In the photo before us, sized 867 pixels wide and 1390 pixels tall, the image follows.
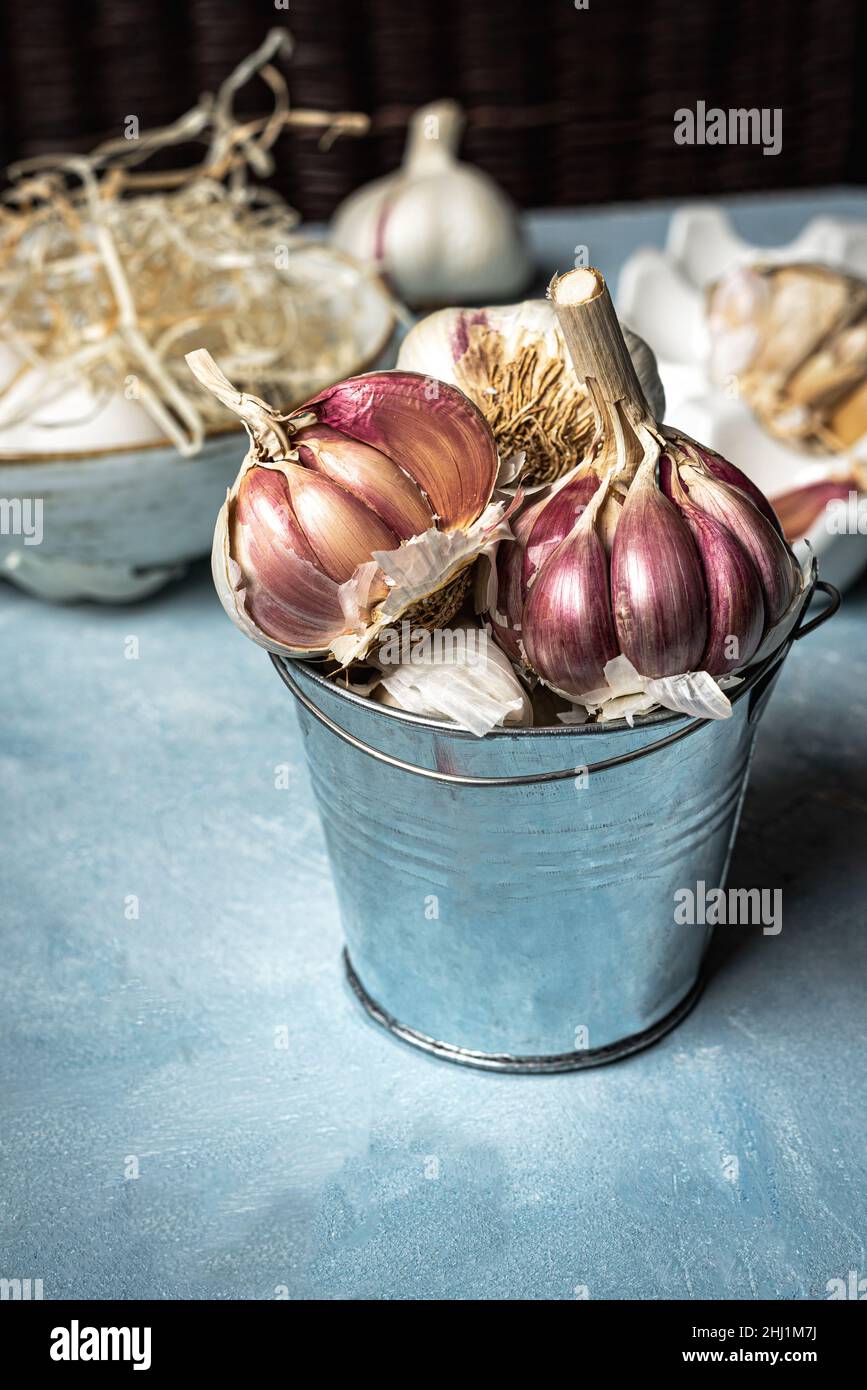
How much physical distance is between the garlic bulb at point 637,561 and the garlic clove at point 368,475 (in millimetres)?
44

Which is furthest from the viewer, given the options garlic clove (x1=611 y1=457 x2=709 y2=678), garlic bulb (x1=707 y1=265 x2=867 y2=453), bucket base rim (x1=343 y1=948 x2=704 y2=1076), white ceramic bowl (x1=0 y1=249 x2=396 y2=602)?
garlic bulb (x1=707 y1=265 x2=867 y2=453)

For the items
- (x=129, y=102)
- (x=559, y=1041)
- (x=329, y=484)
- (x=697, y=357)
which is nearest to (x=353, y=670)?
(x=329, y=484)

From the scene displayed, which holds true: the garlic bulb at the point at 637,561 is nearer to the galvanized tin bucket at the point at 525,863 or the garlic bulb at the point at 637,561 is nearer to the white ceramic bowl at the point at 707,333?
the galvanized tin bucket at the point at 525,863

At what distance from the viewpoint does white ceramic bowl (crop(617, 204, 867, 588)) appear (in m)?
0.77

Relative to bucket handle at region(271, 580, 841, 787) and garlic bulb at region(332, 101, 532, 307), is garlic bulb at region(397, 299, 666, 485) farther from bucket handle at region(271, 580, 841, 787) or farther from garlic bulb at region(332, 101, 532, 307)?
garlic bulb at region(332, 101, 532, 307)

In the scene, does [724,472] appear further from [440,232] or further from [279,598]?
[440,232]

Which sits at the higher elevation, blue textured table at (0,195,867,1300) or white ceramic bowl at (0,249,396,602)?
white ceramic bowl at (0,249,396,602)

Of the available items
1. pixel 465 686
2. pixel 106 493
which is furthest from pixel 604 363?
pixel 106 493

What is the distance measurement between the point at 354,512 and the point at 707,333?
20.4 inches

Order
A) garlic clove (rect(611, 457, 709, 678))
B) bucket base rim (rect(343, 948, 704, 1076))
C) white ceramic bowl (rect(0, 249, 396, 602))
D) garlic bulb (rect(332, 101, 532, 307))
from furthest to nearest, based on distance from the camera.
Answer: garlic bulb (rect(332, 101, 532, 307)) → white ceramic bowl (rect(0, 249, 396, 602)) → bucket base rim (rect(343, 948, 704, 1076)) → garlic clove (rect(611, 457, 709, 678))

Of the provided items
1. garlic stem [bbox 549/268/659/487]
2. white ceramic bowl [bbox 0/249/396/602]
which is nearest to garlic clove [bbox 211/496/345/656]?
garlic stem [bbox 549/268/659/487]

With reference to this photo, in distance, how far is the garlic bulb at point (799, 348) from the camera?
860 millimetres

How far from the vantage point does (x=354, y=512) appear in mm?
458

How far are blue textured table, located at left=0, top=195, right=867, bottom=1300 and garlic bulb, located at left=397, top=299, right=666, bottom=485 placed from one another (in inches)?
9.5
